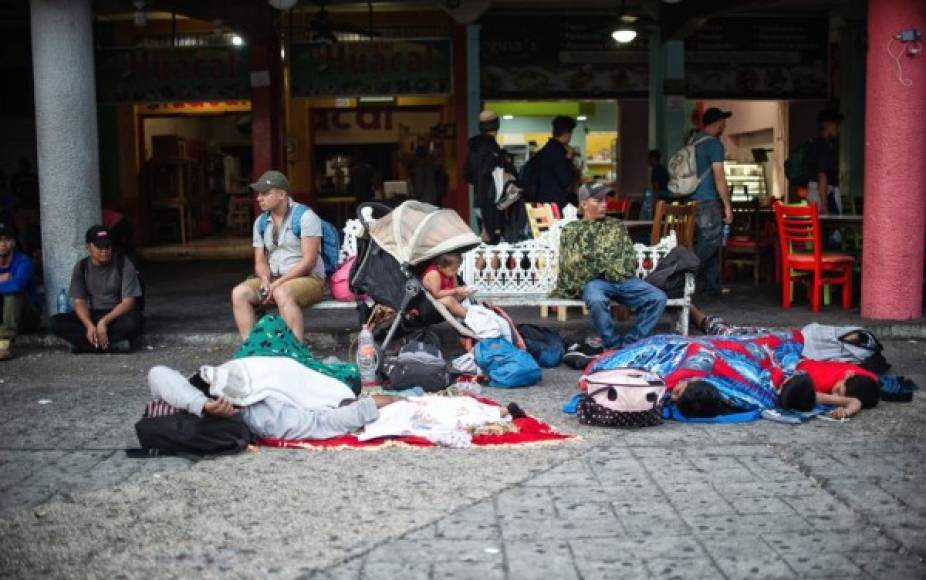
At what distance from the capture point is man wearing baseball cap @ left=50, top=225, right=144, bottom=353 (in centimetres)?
908

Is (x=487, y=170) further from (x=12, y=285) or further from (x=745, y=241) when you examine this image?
(x=12, y=285)

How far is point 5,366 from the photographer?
8.97 metres

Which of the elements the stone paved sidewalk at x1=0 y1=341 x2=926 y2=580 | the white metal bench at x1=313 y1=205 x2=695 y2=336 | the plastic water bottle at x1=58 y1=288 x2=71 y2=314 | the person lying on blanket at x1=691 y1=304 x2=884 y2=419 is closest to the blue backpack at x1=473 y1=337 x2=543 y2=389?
the stone paved sidewalk at x1=0 y1=341 x2=926 y2=580

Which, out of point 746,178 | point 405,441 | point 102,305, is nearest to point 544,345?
point 405,441

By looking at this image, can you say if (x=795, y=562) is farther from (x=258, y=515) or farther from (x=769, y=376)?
(x=769, y=376)

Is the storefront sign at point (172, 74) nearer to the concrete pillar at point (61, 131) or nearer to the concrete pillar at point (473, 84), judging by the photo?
the concrete pillar at point (473, 84)

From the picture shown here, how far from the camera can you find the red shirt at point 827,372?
22.0 ft

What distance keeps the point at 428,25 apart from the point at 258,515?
48.8 feet

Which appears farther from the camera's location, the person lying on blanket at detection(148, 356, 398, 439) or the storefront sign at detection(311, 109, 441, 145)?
the storefront sign at detection(311, 109, 441, 145)

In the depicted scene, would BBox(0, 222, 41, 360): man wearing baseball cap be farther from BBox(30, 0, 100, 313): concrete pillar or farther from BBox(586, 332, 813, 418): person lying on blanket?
BBox(586, 332, 813, 418): person lying on blanket

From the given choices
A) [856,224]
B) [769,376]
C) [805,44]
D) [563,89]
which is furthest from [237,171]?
[769,376]

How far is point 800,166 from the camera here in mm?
12836

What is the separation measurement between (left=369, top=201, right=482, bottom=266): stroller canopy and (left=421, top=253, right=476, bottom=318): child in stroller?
0.11 metres

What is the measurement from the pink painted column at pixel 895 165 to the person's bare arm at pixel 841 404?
3.63 metres
